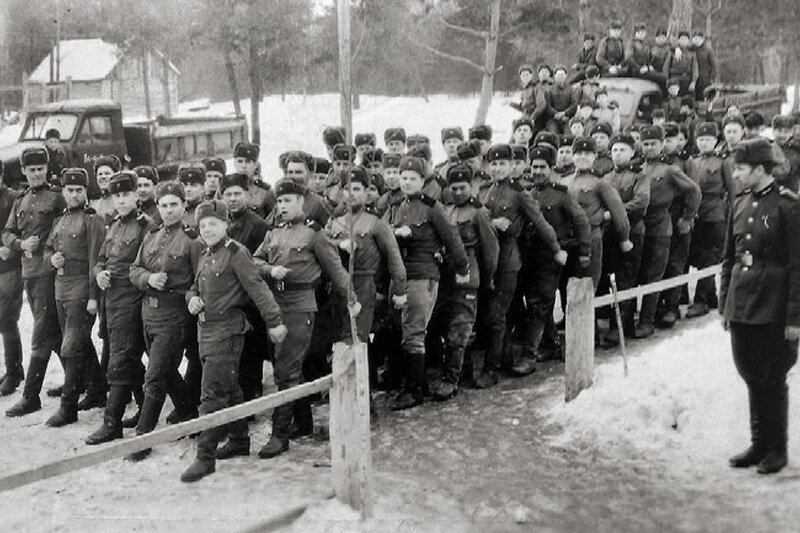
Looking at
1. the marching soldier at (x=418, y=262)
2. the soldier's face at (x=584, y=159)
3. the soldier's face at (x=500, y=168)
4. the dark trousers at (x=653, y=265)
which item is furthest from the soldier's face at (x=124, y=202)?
the dark trousers at (x=653, y=265)

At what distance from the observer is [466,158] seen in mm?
8977

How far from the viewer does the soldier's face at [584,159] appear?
852 centimetres

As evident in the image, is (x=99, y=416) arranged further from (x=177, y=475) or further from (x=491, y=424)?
(x=491, y=424)

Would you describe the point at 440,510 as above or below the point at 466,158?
below

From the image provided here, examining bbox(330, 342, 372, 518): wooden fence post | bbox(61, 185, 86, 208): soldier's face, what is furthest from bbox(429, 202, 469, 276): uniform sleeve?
bbox(61, 185, 86, 208): soldier's face

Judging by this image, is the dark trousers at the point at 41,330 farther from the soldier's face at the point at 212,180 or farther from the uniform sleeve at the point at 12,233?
the soldier's face at the point at 212,180

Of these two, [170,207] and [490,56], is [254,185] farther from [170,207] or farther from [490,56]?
[490,56]

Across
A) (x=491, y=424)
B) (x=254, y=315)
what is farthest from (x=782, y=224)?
(x=254, y=315)

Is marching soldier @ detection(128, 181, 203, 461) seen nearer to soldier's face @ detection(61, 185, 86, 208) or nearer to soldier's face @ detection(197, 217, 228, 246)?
soldier's face @ detection(197, 217, 228, 246)

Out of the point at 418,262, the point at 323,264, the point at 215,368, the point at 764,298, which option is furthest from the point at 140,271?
the point at 764,298

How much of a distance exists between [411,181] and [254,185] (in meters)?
1.95

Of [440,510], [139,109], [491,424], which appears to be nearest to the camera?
[440,510]

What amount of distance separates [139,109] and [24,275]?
134 feet

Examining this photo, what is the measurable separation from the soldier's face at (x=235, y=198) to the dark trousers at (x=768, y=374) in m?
3.87
